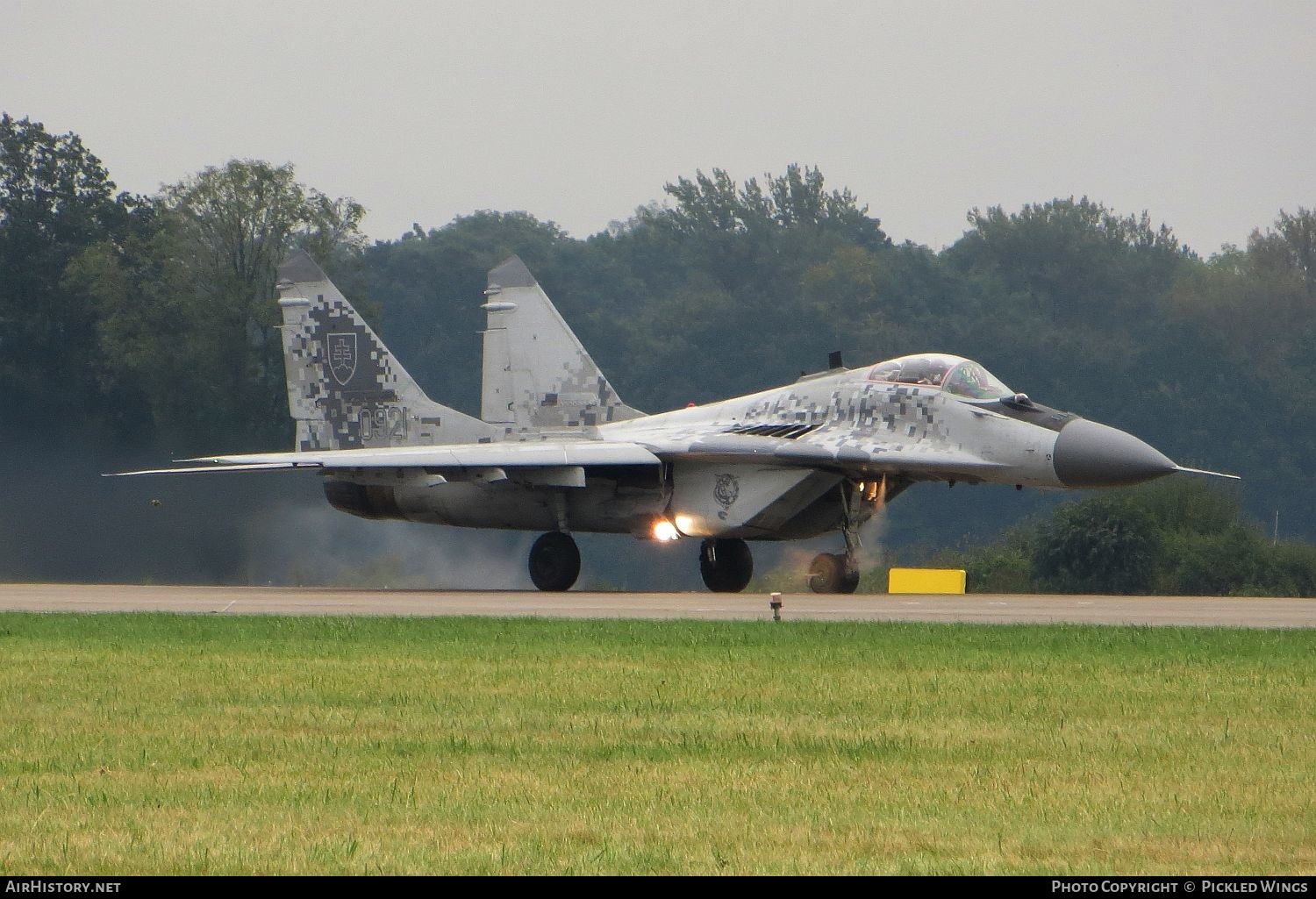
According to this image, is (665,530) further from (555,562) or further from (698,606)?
(698,606)

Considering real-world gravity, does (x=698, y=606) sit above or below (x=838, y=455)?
below

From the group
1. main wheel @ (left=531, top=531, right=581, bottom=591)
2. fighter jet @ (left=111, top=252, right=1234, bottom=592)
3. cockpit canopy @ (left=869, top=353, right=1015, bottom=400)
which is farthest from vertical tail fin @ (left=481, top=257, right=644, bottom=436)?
cockpit canopy @ (left=869, top=353, right=1015, bottom=400)

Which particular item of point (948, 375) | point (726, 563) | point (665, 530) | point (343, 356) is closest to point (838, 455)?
Result: point (948, 375)

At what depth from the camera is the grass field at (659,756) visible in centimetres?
609

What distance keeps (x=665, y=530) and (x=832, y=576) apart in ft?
7.60

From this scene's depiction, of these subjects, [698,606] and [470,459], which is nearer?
[698,606]

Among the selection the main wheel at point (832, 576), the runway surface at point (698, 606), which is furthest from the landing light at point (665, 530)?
the main wheel at point (832, 576)

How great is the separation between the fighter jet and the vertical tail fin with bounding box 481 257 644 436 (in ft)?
0.08

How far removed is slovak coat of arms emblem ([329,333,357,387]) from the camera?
26188mm

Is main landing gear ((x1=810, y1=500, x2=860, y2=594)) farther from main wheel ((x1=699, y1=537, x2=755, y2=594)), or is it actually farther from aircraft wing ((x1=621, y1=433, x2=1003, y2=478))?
main wheel ((x1=699, y1=537, x2=755, y2=594))

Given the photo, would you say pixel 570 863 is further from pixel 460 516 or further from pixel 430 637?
pixel 460 516

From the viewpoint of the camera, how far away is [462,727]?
892 cm

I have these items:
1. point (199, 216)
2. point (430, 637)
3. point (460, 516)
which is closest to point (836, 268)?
point (199, 216)

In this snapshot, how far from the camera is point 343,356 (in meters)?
26.3
